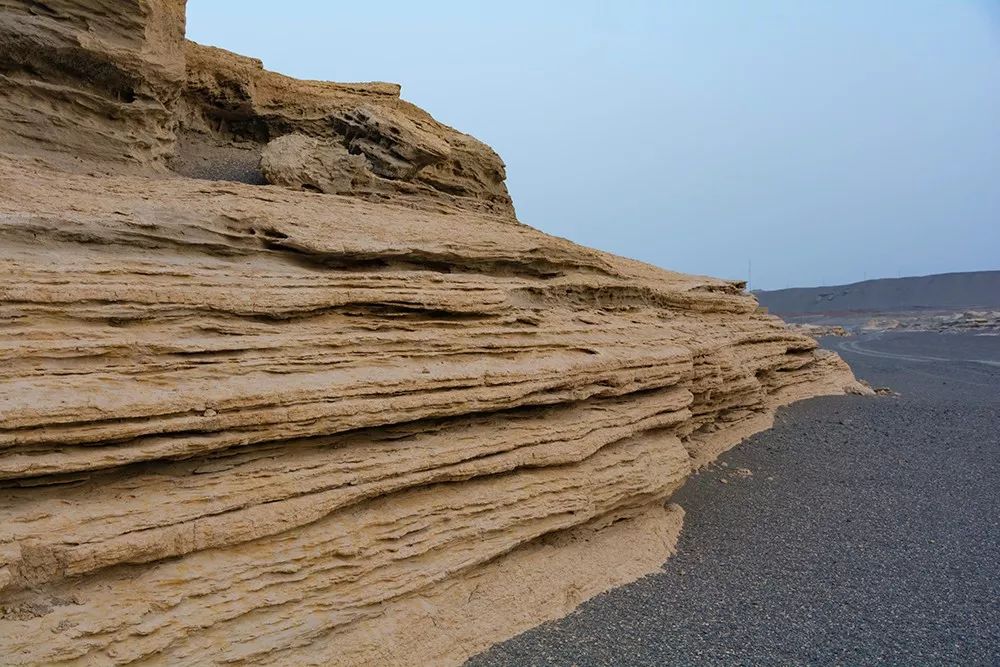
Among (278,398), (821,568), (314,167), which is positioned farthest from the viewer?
(314,167)

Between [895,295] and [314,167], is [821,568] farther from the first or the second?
[895,295]

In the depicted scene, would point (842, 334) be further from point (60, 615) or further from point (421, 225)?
point (60, 615)

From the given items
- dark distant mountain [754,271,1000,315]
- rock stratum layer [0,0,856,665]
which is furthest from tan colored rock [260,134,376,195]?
dark distant mountain [754,271,1000,315]

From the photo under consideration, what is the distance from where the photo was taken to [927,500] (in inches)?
388

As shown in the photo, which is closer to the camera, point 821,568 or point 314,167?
point 821,568

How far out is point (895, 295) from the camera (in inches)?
3967

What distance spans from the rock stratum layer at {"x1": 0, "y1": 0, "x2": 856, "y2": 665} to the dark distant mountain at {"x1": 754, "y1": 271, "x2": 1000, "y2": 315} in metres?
92.7

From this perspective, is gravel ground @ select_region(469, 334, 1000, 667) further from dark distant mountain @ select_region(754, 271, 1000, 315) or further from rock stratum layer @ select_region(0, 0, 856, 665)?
dark distant mountain @ select_region(754, 271, 1000, 315)

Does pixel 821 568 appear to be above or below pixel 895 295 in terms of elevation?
below

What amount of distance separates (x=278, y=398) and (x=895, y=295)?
384 feet

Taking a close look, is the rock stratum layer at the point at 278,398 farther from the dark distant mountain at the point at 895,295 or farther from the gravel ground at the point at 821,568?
→ the dark distant mountain at the point at 895,295

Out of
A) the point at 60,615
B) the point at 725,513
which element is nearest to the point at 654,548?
the point at 725,513

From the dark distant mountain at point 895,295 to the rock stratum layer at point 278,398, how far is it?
3650 inches

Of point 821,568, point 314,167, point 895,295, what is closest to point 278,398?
point 314,167
